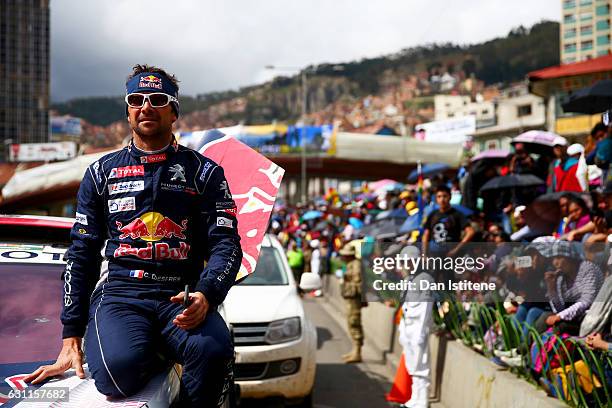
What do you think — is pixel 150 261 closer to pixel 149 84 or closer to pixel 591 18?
pixel 149 84

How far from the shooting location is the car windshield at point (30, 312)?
12.1ft

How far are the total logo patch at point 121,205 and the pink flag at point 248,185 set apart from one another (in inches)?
38.2

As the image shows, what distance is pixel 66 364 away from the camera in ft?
10.5

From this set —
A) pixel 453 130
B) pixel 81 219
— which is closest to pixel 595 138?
pixel 81 219

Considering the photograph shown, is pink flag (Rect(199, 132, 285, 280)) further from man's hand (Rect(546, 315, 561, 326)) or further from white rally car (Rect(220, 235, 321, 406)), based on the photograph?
white rally car (Rect(220, 235, 321, 406))

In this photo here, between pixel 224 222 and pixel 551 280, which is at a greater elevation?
pixel 224 222

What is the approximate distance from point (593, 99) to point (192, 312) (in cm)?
817

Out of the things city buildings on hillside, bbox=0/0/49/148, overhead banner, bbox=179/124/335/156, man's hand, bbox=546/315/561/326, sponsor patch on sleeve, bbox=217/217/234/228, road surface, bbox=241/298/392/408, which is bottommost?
road surface, bbox=241/298/392/408

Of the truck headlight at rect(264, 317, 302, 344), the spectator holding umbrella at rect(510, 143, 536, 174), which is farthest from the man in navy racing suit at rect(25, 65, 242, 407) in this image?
the spectator holding umbrella at rect(510, 143, 536, 174)

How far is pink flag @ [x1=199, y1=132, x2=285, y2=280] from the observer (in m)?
4.44

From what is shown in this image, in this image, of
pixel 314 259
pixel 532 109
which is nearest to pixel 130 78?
pixel 314 259

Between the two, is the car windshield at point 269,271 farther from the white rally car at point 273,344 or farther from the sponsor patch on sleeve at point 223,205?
the sponsor patch on sleeve at point 223,205

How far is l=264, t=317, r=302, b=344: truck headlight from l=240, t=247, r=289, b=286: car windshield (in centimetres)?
96

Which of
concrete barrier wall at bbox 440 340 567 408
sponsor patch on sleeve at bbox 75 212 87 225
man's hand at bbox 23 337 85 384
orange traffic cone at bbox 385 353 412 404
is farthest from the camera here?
orange traffic cone at bbox 385 353 412 404
